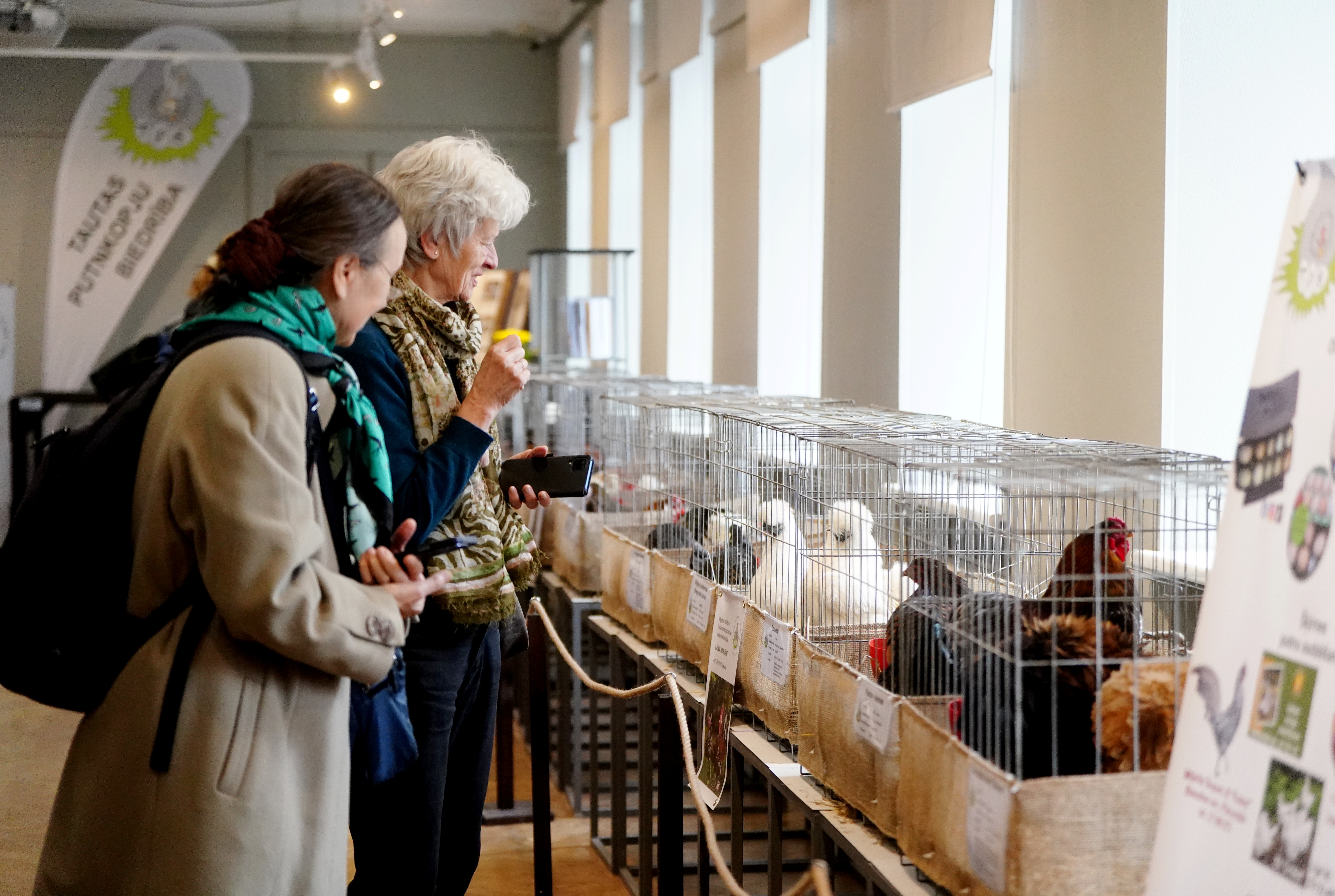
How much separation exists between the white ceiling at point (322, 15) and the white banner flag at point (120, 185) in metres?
0.17

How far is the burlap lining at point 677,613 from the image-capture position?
2.43 metres

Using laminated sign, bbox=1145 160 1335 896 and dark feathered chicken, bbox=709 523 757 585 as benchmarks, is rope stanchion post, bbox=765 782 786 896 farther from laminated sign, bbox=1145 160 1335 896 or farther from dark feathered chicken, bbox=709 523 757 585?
laminated sign, bbox=1145 160 1335 896

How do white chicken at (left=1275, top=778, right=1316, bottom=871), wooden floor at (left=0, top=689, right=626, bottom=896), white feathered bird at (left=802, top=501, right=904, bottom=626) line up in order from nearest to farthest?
white chicken at (left=1275, top=778, right=1316, bottom=871), white feathered bird at (left=802, top=501, right=904, bottom=626), wooden floor at (left=0, top=689, right=626, bottom=896)

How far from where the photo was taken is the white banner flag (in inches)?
344

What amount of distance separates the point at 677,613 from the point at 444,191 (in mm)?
1032

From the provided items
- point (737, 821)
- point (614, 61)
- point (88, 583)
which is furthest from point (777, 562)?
point (614, 61)

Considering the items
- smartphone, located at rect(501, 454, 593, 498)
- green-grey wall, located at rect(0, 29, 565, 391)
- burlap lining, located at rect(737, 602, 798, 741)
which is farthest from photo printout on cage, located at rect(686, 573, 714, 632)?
green-grey wall, located at rect(0, 29, 565, 391)

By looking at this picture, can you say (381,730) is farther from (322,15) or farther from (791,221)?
(322,15)

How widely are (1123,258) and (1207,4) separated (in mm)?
516

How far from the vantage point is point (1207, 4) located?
8.51 feet

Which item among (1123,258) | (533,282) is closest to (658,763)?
(1123,258)

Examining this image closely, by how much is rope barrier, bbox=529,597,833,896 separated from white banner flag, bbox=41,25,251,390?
6.69 metres

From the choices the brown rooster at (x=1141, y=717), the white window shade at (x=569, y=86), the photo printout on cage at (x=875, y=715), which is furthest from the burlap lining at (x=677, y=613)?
the white window shade at (x=569, y=86)

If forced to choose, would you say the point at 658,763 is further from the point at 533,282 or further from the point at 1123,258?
the point at 533,282
